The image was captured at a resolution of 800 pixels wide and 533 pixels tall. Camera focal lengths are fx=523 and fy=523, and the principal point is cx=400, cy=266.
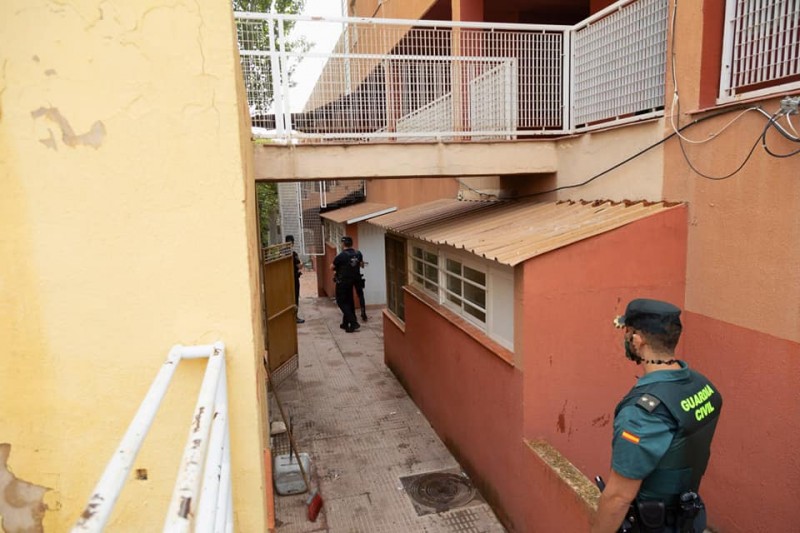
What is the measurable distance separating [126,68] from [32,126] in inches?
14.6

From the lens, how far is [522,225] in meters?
5.37

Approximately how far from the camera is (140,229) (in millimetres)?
1863

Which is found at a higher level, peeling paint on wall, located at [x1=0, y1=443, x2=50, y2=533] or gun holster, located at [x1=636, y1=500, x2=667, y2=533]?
peeling paint on wall, located at [x1=0, y1=443, x2=50, y2=533]

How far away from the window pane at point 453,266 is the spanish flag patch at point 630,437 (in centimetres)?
386

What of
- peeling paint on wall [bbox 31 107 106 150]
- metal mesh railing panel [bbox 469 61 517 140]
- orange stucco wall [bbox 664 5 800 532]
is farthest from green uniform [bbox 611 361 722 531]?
metal mesh railing panel [bbox 469 61 517 140]

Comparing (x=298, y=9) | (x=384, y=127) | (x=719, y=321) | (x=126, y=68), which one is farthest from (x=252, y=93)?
(x=298, y=9)

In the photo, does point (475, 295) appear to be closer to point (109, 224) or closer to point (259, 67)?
point (259, 67)

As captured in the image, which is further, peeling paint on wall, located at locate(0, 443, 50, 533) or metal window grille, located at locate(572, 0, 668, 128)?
metal window grille, located at locate(572, 0, 668, 128)

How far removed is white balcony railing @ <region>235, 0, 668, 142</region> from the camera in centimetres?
543

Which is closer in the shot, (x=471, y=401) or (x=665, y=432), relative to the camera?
(x=665, y=432)

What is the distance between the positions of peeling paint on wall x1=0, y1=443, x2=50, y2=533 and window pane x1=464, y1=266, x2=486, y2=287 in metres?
4.25

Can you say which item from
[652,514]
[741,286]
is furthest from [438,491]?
[741,286]

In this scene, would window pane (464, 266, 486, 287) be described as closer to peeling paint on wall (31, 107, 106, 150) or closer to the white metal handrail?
the white metal handrail

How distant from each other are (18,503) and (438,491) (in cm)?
440
